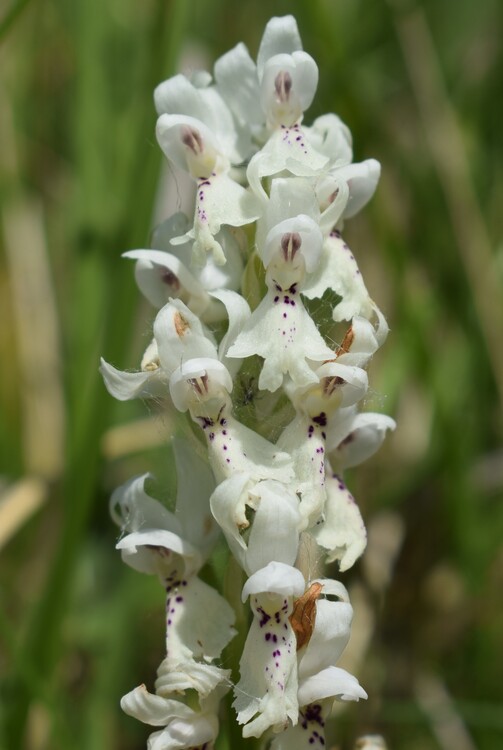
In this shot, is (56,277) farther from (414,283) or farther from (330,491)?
(330,491)

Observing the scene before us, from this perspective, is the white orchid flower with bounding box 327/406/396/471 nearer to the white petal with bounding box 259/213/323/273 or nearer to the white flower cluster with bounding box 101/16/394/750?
the white flower cluster with bounding box 101/16/394/750

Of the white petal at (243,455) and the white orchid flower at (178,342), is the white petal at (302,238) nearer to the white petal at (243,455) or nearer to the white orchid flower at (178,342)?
the white orchid flower at (178,342)

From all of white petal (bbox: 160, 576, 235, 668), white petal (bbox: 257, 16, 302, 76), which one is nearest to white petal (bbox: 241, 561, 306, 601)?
white petal (bbox: 160, 576, 235, 668)

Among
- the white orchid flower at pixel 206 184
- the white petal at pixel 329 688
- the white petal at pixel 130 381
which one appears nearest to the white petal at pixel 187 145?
the white orchid flower at pixel 206 184

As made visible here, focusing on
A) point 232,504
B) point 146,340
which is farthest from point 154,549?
point 146,340

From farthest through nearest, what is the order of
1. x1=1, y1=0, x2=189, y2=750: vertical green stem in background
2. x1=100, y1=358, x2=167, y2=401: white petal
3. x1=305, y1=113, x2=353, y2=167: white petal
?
x1=1, y1=0, x2=189, y2=750: vertical green stem in background, x1=305, y1=113, x2=353, y2=167: white petal, x1=100, y1=358, x2=167, y2=401: white petal

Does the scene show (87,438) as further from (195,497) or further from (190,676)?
(190,676)

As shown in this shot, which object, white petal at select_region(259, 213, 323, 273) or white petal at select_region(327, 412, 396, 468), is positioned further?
white petal at select_region(327, 412, 396, 468)

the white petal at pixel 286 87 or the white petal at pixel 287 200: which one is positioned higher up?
the white petal at pixel 286 87
